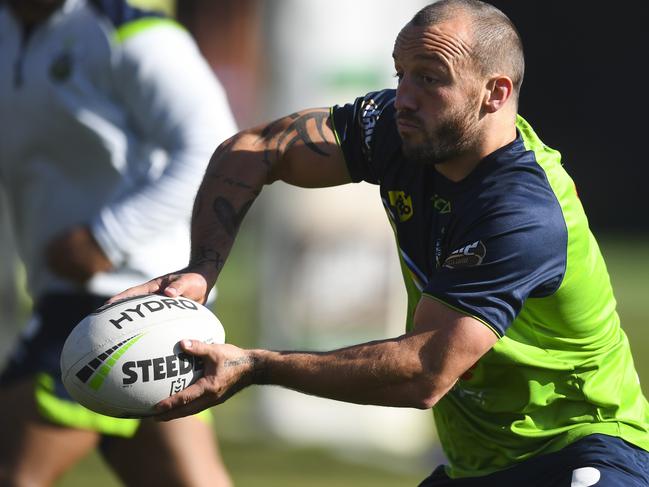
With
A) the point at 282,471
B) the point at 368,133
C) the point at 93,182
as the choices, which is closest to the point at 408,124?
the point at 368,133

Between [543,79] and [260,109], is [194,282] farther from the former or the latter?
[543,79]

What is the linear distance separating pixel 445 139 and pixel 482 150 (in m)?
0.15

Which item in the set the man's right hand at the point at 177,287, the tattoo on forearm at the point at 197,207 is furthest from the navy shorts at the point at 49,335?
the man's right hand at the point at 177,287

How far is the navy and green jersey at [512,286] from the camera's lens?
3.61m

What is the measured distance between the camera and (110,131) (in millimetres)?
5266

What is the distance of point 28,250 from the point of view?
18.2ft

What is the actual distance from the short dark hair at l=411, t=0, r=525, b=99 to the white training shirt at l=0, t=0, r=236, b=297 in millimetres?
1621

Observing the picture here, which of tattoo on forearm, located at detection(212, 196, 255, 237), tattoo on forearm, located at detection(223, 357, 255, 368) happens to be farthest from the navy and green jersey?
tattoo on forearm, located at detection(223, 357, 255, 368)

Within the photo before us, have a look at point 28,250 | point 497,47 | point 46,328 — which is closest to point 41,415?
point 46,328

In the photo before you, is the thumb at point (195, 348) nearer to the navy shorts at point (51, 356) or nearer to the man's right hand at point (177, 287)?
the man's right hand at point (177, 287)

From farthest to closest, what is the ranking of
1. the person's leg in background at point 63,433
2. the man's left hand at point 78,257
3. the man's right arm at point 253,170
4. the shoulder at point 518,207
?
the man's left hand at point 78,257
the person's leg in background at point 63,433
the man's right arm at point 253,170
the shoulder at point 518,207

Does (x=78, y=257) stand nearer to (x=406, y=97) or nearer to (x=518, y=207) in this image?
(x=406, y=97)

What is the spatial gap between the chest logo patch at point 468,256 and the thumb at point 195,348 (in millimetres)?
700

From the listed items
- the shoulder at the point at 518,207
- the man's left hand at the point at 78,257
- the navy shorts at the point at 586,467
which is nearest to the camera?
the shoulder at the point at 518,207
